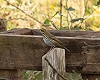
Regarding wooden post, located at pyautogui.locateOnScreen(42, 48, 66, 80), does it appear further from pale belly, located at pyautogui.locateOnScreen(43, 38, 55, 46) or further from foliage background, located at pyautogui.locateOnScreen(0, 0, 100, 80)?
foliage background, located at pyautogui.locateOnScreen(0, 0, 100, 80)

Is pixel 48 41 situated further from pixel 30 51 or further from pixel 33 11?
pixel 33 11

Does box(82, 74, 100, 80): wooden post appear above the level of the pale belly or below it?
below

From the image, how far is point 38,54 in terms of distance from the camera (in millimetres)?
2117

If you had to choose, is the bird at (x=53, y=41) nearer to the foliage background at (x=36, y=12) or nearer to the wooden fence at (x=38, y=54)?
the wooden fence at (x=38, y=54)

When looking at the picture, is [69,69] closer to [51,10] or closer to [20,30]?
[20,30]

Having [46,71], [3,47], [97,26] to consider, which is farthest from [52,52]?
[97,26]

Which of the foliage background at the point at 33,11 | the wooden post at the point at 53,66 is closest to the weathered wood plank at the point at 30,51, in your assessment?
the wooden post at the point at 53,66

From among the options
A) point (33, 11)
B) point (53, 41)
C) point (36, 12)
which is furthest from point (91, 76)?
point (33, 11)

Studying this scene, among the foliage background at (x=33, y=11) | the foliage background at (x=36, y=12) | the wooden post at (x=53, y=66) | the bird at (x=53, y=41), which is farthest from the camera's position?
the foliage background at (x=33, y=11)

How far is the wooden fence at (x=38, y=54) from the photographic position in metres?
2.00

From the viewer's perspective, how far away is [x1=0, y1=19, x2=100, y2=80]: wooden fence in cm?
200

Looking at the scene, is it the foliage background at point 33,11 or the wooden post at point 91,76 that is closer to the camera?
the wooden post at point 91,76

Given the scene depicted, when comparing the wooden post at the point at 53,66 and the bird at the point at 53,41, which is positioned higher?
the bird at the point at 53,41

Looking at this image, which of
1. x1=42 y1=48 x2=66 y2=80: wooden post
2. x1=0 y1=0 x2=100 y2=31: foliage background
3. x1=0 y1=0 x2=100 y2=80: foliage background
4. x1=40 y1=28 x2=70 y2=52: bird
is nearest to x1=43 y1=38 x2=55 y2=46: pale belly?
x1=40 y1=28 x2=70 y2=52: bird
